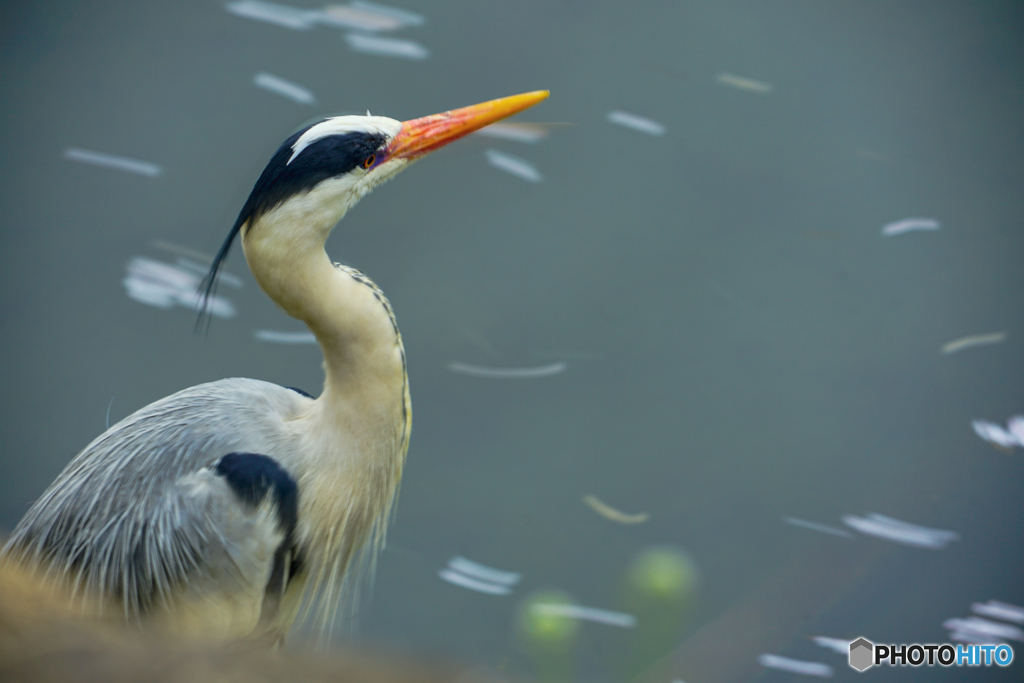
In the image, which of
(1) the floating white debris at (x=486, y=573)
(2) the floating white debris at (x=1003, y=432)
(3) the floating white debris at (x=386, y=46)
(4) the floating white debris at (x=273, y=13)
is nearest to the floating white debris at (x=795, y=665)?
(1) the floating white debris at (x=486, y=573)

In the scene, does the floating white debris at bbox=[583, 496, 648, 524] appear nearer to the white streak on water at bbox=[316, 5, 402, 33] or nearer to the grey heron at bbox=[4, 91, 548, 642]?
the grey heron at bbox=[4, 91, 548, 642]

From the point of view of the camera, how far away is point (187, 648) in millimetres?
491

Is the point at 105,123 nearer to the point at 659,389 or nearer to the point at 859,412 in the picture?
the point at 659,389

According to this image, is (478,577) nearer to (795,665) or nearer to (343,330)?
(795,665)

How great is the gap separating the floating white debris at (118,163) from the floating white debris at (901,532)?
2.15 meters

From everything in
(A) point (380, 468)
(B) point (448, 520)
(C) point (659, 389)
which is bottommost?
(B) point (448, 520)

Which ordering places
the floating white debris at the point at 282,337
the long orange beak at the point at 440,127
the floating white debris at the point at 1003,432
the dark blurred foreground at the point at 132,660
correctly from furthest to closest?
the floating white debris at the point at 282,337 → the floating white debris at the point at 1003,432 → the long orange beak at the point at 440,127 → the dark blurred foreground at the point at 132,660

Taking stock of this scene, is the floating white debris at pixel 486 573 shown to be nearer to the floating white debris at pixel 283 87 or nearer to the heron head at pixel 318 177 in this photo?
the heron head at pixel 318 177

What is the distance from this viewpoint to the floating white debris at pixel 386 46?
2.12 metres

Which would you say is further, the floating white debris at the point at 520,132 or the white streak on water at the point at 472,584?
the floating white debris at the point at 520,132

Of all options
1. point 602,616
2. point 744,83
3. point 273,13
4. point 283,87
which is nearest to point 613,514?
point 602,616

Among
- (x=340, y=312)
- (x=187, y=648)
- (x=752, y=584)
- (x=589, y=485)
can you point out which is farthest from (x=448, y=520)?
(x=187, y=648)

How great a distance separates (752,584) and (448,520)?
80cm

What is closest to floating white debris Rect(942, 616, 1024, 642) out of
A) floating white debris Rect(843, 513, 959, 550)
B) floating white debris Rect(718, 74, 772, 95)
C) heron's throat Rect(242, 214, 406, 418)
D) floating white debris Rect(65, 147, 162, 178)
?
floating white debris Rect(843, 513, 959, 550)
